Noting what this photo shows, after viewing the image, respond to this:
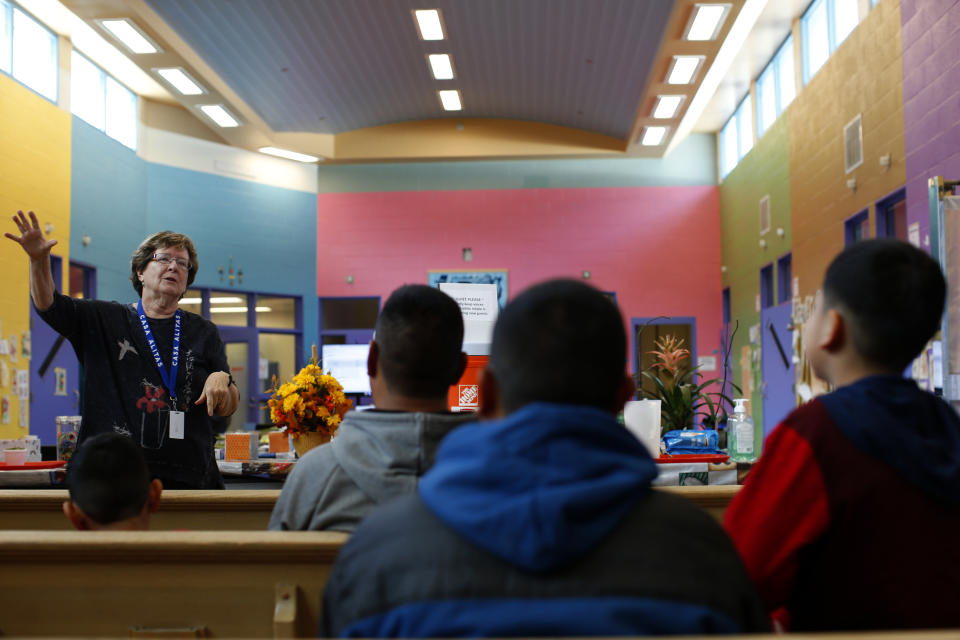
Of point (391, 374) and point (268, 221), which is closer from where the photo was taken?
point (391, 374)

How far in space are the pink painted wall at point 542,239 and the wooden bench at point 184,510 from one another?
34.8 feet

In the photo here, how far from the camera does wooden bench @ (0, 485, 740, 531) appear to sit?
210 centimetres

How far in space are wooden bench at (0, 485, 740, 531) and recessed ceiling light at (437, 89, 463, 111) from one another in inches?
372

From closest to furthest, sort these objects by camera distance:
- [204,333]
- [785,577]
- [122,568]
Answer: [785,577], [122,568], [204,333]

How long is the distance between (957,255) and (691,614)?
13.5 ft

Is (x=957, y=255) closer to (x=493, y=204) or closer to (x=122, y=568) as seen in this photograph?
(x=122, y=568)

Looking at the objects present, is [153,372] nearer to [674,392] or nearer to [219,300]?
[674,392]

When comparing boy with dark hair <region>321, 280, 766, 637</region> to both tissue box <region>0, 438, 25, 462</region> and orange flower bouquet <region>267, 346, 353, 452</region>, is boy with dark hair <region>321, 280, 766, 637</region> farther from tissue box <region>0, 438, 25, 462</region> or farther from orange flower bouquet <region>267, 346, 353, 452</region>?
tissue box <region>0, 438, 25, 462</region>

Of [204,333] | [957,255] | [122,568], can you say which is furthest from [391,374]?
[957,255]

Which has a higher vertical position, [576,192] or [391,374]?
Result: [576,192]

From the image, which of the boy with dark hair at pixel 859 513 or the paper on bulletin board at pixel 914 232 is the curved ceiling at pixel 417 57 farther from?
the boy with dark hair at pixel 859 513

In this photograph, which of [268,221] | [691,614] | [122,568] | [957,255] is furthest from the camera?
[268,221]

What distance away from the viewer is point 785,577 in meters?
1.14

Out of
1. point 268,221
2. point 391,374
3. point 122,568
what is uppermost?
point 268,221
